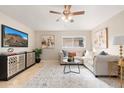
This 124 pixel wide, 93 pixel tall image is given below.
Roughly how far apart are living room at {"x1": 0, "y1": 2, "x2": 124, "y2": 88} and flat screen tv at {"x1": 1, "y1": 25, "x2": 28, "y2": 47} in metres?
0.04

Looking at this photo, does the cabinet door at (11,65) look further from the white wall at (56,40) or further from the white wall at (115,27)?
the white wall at (56,40)

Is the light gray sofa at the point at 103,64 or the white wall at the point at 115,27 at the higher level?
the white wall at the point at 115,27

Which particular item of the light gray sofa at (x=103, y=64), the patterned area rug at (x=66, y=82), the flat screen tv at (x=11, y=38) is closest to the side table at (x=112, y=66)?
the light gray sofa at (x=103, y=64)

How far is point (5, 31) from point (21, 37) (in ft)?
5.21

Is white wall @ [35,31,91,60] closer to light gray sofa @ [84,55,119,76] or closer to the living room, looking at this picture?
the living room

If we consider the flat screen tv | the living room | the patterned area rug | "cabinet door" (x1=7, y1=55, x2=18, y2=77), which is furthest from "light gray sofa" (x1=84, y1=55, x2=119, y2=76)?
the flat screen tv

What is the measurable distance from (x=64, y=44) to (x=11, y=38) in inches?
182

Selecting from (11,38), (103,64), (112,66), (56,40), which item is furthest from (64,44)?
(112,66)

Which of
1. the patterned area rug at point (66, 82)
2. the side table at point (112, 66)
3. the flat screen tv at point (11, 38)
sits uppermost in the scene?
the flat screen tv at point (11, 38)

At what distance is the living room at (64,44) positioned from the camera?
397cm

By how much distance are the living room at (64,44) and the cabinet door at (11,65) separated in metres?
0.15

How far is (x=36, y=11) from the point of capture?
5371 millimetres

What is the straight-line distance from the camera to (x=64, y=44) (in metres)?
9.43

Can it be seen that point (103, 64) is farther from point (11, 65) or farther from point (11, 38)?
point (11, 38)
